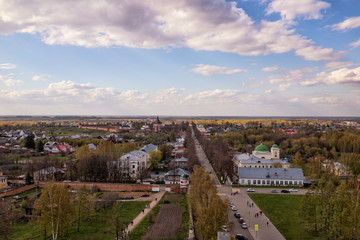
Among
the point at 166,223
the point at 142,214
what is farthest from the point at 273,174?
the point at 142,214

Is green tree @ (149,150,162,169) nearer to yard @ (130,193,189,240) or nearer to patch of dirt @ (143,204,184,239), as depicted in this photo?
yard @ (130,193,189,240)

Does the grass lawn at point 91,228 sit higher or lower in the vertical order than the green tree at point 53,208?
lower

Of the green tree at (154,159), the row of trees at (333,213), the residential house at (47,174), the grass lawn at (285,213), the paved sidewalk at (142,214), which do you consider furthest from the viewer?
the green tree at (154,159)

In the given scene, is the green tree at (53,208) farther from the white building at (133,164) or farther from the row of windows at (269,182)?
the row of windows at (269,182)

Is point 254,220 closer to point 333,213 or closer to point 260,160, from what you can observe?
point 333,213

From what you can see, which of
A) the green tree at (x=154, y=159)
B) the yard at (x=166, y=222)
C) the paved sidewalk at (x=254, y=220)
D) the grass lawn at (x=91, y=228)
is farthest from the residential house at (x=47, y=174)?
the paved sidewalk at (x=254, y=220)

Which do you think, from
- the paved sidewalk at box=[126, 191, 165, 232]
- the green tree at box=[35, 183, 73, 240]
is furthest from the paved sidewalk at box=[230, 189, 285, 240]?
the green tree at box=[35, 183, 73, 240]
